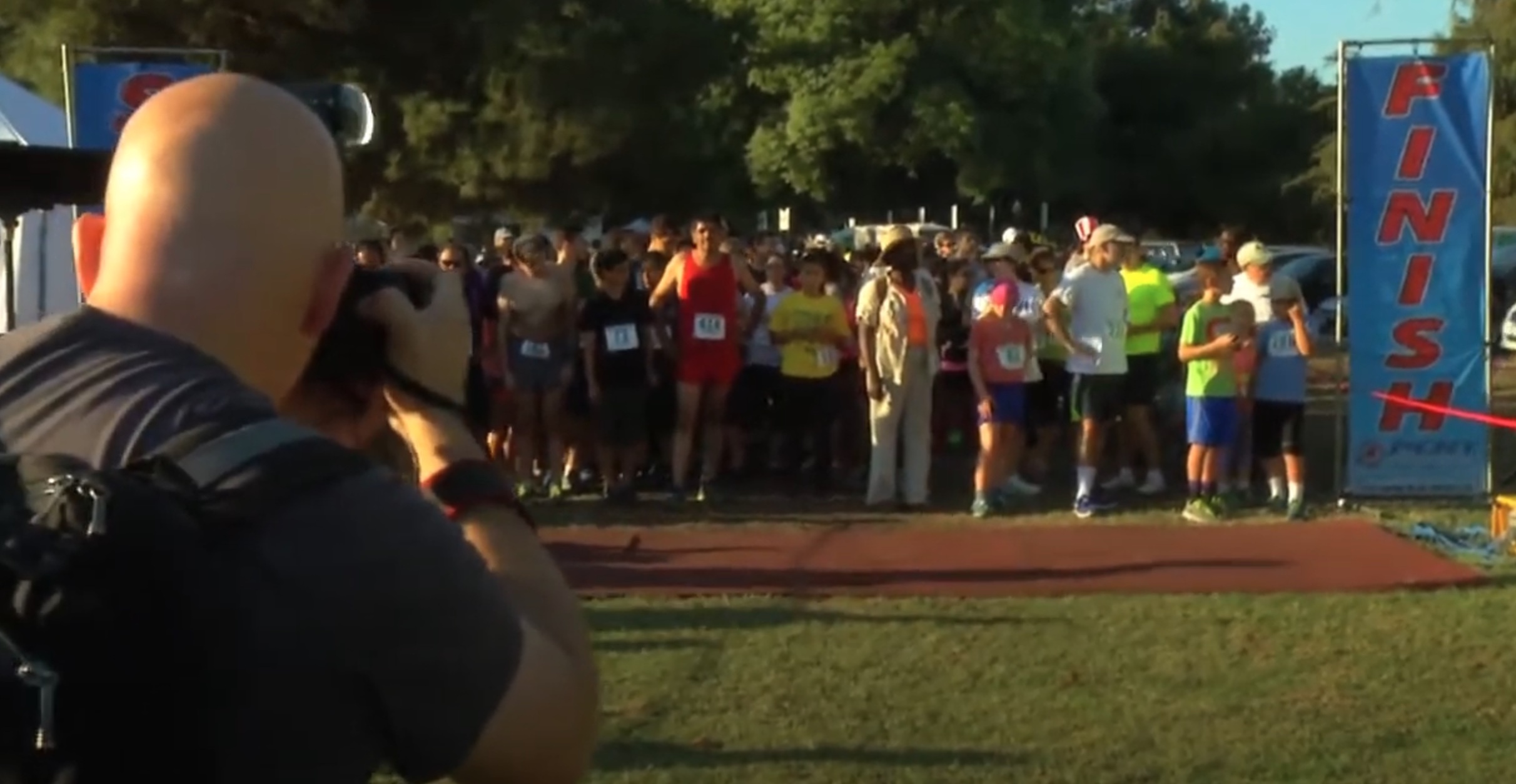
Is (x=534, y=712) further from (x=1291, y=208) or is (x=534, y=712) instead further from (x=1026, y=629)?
(x=1291, y=208)

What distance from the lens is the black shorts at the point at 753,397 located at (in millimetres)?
14875

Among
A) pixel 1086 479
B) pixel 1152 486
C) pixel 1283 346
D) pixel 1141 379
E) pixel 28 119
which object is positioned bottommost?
pixel 1152 486

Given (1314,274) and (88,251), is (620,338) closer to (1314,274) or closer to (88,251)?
(88,251)

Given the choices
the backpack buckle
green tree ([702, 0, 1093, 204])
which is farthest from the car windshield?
the backpack buckle

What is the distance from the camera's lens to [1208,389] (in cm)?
1289

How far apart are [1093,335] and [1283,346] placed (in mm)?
1145

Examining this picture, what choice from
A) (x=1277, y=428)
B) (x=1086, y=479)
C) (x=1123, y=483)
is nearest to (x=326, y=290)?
(x=1086, y=479)

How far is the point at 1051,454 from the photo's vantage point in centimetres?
1609

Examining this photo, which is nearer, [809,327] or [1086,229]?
[809,327]

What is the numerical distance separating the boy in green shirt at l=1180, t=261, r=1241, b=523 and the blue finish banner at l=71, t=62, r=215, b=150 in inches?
234

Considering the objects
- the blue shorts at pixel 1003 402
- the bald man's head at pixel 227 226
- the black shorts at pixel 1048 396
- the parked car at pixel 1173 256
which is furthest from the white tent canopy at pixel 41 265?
the parked car at pixel 1173 256

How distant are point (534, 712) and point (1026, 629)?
Answer: 771 cm

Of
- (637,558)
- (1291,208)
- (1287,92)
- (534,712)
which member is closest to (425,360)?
(534,712)

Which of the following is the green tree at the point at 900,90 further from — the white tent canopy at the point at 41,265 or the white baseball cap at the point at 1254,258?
the white tent canopy at the point at 41,265
